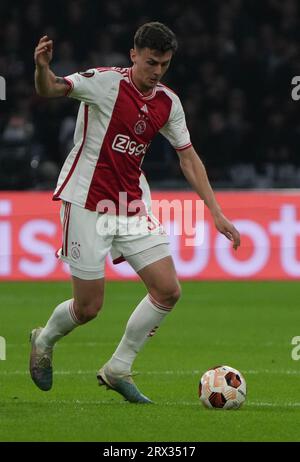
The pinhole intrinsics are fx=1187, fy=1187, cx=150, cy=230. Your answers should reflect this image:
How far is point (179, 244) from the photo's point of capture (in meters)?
14.7

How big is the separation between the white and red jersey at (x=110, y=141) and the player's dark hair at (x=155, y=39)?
298 mm

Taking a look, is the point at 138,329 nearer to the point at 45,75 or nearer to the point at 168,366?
the point at 45,75

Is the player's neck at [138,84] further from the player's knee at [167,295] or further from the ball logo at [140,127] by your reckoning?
the player's knee at [167,295]

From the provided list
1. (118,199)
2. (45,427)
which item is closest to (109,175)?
(118,199)

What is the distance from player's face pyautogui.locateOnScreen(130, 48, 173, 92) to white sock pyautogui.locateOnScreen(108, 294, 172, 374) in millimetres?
1257

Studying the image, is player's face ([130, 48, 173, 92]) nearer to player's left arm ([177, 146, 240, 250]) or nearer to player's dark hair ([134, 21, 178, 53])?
player's dark hair ([134, 21, 178, 53])

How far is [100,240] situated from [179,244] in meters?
7.80

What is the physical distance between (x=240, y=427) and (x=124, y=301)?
285 inches

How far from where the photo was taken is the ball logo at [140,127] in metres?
6.95

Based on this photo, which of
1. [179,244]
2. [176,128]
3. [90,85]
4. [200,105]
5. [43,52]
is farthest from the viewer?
[200,105]

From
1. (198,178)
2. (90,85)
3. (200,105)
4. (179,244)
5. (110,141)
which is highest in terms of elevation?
(90,85)

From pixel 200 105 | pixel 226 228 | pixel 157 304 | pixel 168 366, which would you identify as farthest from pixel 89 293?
pixel 200 105

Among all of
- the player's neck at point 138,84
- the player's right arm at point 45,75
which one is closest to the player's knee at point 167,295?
the player's neck at point 138,84
